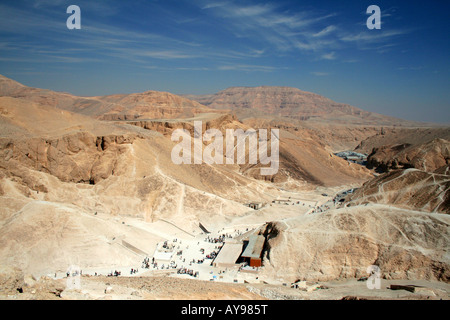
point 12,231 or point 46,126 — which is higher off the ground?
point 46,126

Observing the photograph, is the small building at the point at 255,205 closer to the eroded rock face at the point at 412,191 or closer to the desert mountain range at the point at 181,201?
the desert mountain range at the point at 181,201

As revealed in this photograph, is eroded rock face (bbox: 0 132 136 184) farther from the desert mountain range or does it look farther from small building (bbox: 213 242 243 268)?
small building (bbox: 213 242 243 268)

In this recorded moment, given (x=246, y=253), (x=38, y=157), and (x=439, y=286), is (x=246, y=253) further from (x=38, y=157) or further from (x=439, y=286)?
(x=38, y=157)

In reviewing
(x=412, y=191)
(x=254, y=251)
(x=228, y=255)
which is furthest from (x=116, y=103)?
(x=254, y=251)

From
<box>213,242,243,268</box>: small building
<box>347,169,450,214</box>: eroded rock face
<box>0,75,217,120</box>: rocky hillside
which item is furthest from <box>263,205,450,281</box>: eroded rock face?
<box>0,75,217,120</box>: rocky hillside

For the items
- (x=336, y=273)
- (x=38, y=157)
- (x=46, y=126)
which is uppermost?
(x=46, y=126)

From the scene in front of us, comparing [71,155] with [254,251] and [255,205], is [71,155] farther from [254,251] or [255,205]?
[254,251]

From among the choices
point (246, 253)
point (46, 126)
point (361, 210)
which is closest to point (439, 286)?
point (361, 210)
